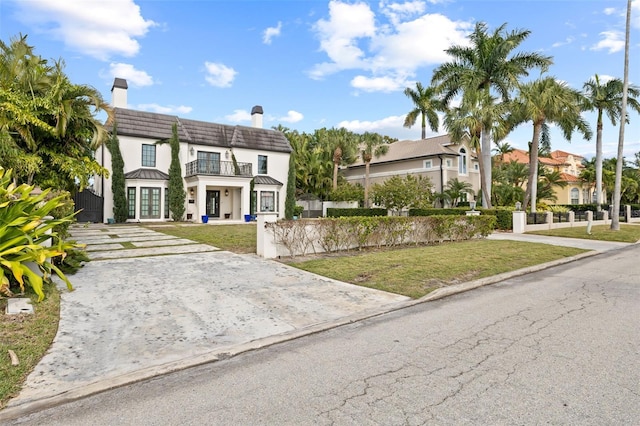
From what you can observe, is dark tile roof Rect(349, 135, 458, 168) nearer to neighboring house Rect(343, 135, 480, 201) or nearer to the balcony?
neighboring house Rect(343, 135, 480, 201)

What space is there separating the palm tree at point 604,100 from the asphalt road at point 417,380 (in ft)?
107

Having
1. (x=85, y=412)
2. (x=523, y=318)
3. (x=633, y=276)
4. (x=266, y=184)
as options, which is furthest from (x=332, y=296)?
(x=266, y=184)

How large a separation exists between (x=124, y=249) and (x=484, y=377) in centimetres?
1091

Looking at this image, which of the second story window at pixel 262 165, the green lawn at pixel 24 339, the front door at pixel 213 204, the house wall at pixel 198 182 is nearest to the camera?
the green lawn at pixel 24 339

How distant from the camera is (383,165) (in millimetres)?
37688

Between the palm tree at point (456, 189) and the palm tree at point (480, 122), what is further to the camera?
the palm tree at point (456, 189)

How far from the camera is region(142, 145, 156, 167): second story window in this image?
25859mm

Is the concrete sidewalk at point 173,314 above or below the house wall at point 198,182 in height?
below

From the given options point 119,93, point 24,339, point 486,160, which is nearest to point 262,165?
point 119,93

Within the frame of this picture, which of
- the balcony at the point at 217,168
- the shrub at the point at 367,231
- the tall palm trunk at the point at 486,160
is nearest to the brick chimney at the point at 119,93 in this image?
the balcony at the point at 217,168

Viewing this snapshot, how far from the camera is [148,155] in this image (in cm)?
2602

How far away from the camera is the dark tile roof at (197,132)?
25656 mm

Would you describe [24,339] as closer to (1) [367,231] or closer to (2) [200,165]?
(1) [367,231]

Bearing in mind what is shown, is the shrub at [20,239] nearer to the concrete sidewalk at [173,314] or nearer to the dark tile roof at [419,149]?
the concrete sidewalk at [173,314]
